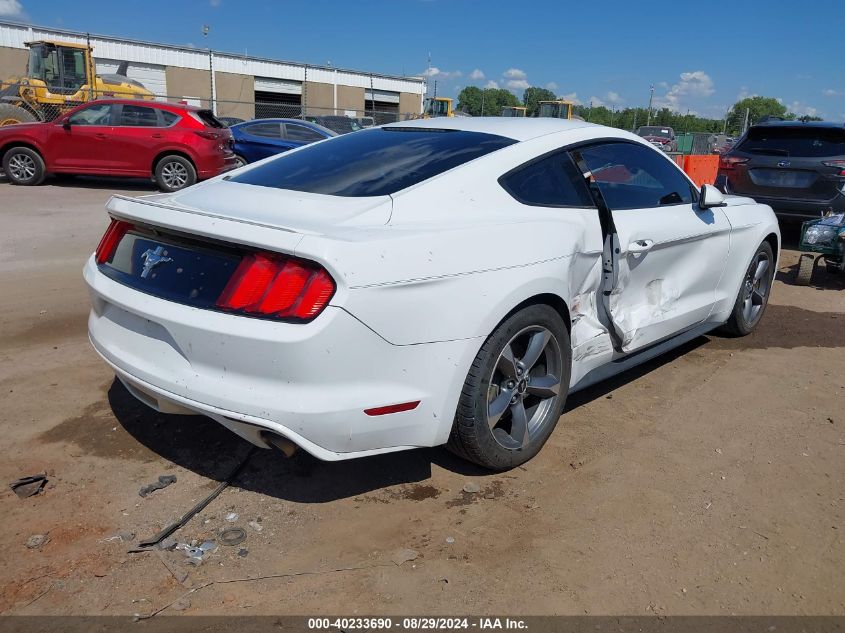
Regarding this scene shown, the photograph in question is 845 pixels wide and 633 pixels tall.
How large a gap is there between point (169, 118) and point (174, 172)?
39.5 inches

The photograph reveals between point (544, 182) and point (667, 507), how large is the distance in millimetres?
1603

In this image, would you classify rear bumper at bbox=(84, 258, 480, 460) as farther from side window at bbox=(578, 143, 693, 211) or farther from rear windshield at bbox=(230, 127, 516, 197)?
side window at bbox=(578, 143, 693, 211)

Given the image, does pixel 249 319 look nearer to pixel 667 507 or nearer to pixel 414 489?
pixel 414 489

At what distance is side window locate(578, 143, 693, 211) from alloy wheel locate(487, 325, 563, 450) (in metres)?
0.98

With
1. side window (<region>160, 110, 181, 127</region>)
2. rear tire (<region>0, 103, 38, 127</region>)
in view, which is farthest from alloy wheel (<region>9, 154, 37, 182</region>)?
rear tire (<region>0, 103, 38, 127</region>)

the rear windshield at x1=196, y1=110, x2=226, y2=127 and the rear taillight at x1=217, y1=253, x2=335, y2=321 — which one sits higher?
the rear windshield at x1=196, y1=110, x2=226, y2=127

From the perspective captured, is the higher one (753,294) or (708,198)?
(708,198)

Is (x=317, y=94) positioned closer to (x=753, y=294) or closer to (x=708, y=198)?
(x=753, y=294)

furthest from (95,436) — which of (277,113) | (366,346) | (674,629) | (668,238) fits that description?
(277,113)

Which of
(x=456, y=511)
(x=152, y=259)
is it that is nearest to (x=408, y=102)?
(x=152, y=259)

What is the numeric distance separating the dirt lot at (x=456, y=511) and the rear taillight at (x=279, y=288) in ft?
3.06

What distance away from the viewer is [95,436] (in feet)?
11.6

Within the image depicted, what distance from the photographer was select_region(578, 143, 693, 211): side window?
12.8 ft

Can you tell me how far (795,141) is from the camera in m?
9.32
